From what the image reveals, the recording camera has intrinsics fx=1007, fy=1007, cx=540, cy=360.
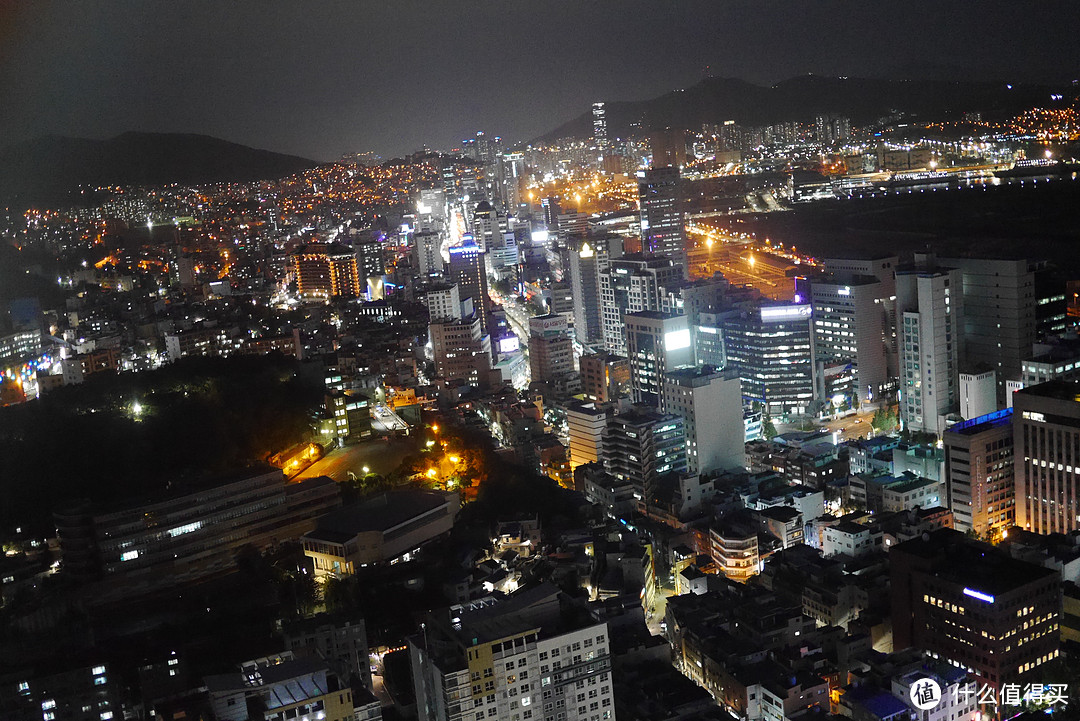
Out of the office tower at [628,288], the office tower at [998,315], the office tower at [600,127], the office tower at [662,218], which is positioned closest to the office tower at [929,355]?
the office tower at [998,315]

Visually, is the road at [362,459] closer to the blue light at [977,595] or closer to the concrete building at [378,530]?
the concrete building at [378,530]

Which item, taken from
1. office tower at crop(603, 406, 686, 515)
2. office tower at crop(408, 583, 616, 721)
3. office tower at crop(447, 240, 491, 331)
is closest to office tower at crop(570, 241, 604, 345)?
office tower at crop(447, 240, 491, 331)

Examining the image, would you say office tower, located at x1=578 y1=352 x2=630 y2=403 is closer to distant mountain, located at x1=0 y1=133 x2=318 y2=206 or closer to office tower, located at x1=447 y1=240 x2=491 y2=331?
office tower, located at x1=447 y1=240 x2=491 y2=331

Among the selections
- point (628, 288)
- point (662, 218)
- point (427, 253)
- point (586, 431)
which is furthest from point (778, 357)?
point (427, 253)

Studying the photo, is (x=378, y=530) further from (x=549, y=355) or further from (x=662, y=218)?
(x=662, y=218)

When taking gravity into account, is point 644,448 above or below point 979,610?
above

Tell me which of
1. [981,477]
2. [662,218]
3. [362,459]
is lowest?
[981,477]

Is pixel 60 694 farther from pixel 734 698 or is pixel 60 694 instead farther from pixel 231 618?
pixel 734 698
